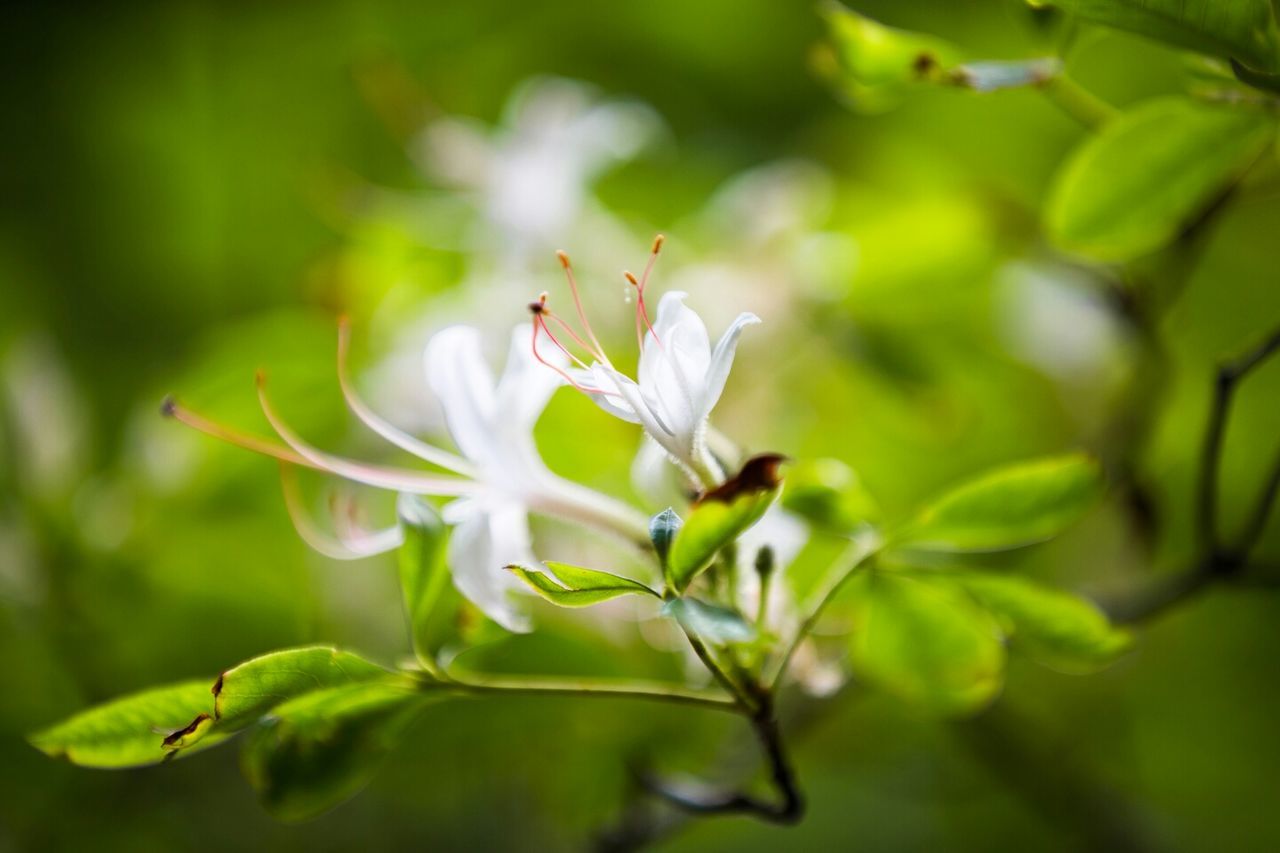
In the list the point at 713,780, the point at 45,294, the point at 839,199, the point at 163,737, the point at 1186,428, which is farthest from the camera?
the point at 45,294

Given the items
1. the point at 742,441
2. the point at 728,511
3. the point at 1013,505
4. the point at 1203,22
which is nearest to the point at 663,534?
the point at 728,511

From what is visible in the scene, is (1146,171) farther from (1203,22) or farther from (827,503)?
(827,503)

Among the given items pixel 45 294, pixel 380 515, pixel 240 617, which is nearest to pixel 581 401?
pixel 380 515

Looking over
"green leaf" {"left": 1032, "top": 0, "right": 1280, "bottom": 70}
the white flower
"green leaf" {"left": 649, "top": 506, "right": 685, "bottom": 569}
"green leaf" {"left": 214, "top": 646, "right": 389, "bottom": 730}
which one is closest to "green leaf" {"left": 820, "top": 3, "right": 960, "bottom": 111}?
"green leaf" {"left": 1032, "top": 0, "right": 1280, "bottom": 70}

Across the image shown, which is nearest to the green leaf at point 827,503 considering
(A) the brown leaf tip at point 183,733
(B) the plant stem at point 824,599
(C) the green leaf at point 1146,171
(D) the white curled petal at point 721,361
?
(B) the plant stem at point 824,599

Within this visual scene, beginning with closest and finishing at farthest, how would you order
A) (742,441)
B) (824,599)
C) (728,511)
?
(728,511)
(824,599)
(742,441)

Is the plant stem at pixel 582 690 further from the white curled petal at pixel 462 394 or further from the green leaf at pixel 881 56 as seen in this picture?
the green leaf at pixel 881 56

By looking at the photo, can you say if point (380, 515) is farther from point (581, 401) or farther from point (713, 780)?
point (713, 780)

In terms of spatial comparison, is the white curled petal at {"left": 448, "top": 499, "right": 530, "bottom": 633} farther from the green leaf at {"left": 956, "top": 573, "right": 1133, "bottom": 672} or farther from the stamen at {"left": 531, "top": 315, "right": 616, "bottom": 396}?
the green leaf at {"left": 956, "top": 573, "right": 1133, "bottom": 672}
